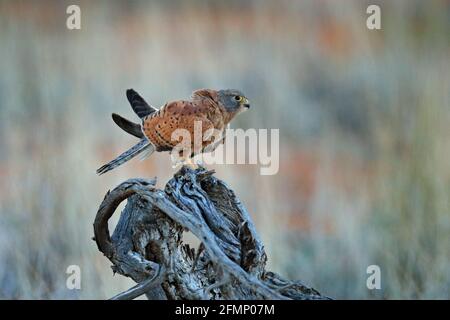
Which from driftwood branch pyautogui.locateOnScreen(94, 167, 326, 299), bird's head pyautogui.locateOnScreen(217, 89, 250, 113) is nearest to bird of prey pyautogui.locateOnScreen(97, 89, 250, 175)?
bird's head pyautogui.locateOnScreen(217, 89, 250, 113)

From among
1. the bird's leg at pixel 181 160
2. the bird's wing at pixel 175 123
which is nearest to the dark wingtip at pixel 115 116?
the bird's wing at pixel 175 123

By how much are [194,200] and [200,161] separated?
0.52 meters

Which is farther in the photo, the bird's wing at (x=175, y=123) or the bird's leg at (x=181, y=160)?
the bird's leg at (x=181, y=160)

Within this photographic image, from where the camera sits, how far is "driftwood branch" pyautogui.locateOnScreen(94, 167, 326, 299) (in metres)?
3.56

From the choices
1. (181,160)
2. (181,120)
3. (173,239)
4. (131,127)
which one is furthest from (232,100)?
(173,239)

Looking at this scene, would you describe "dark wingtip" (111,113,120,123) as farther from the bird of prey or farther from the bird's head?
the bird's head

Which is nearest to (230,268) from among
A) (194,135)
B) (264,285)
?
(264,285)

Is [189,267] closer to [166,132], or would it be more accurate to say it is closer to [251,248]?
[251,248]

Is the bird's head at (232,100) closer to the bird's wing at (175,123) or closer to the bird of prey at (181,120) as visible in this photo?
the bird of prey at (181,120)

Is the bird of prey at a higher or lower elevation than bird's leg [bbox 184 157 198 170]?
higher

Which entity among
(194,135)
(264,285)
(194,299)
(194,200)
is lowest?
(194,299)

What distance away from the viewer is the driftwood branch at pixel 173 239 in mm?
3561

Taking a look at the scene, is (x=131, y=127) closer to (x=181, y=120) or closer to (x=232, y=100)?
(x=181, y=120)
